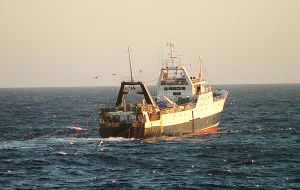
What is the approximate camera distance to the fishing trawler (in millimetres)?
75125

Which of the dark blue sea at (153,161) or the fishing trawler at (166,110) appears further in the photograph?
the fishing trawler at (166,110)

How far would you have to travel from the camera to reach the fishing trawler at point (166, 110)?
75125mm

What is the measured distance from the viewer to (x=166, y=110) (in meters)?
79.0

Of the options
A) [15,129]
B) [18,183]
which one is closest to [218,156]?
[18,183]

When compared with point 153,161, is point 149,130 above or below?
above

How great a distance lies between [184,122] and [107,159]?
2445cm

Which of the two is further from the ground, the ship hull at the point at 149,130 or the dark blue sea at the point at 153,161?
the ship hull at the point at 149,130

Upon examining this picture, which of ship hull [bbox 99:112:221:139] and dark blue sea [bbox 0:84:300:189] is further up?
ship hull [bbox 99:112:221:139]

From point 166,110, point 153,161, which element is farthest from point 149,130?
point 153,161

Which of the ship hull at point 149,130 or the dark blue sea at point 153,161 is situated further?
the ship hull at point 149,130

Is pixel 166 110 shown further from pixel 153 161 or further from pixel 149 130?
pixel 153 161

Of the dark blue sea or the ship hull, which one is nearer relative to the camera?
the dark blue sea

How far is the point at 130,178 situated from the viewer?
5078 centimetres

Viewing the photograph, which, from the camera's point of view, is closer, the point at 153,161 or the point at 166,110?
the point at 153,161
